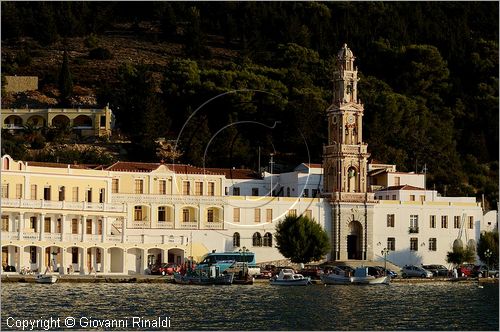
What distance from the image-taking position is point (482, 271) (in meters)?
91.9

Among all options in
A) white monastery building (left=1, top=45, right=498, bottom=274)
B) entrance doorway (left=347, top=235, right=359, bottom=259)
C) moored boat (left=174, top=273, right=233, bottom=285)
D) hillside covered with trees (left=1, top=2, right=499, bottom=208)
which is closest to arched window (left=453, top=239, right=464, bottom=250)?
white monastery building (left=1, top=45, right=498, bottom=274)

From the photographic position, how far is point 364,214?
9644 centimetres

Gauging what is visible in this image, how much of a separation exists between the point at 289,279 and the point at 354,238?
56.7 feet

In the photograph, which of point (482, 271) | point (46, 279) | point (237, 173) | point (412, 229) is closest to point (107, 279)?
point (46, 279)

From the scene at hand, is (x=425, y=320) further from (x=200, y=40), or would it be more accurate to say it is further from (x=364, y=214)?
(x=200, y=40)

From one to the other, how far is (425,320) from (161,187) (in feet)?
121

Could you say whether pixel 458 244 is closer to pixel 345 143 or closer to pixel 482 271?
pixel 482 271

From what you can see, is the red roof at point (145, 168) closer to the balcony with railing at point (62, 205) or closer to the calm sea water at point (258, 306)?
the balcony with railing at point (62, 205)

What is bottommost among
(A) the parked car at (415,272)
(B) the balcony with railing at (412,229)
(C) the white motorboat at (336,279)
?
(C) the white motorboat at (336,279)

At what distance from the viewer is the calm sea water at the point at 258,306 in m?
53.9

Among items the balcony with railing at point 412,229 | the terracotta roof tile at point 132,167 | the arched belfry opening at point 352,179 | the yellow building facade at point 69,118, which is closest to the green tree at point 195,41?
the yellow building facade at point 69,118

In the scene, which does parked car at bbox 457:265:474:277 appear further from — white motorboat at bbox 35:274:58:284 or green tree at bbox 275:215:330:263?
white motorboat at bbox 35:274:58:284

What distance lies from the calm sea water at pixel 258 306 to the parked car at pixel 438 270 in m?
12.5

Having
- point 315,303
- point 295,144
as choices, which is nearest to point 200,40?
point 295,144
